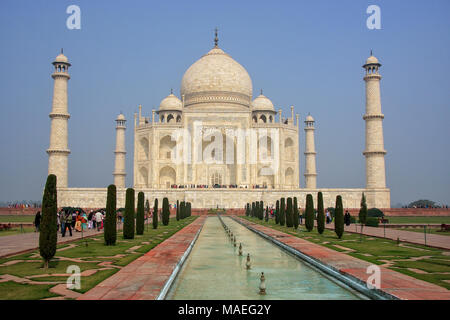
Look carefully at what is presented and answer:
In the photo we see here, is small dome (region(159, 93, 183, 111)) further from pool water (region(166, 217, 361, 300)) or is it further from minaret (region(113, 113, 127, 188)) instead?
pool water (region(166, 217, 361, 300))

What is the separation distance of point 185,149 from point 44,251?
94.2 feet

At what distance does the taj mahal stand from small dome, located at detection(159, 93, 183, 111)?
0.29ft

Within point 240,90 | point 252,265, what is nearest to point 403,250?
point 252,265

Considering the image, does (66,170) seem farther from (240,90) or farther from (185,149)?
(240,90)

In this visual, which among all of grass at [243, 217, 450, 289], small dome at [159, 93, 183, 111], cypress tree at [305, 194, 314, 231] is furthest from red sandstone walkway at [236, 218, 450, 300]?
small dome at [159, 93, 183, 111]

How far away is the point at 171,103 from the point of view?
4050 centimetres

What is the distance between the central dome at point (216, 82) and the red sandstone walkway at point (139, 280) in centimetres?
3150

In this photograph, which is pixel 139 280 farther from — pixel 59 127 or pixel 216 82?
pixel 216 82

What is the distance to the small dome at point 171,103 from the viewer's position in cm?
4031

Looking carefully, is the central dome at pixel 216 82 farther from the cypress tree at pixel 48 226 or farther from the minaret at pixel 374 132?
the cypress tree at pixel 48 226

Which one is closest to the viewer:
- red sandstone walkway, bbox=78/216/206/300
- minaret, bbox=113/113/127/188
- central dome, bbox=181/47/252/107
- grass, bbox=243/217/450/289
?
red sandstone walkway, bbox=78/216/206/300

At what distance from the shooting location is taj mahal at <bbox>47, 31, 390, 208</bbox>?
30.7 meters

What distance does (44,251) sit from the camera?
7.22 meters

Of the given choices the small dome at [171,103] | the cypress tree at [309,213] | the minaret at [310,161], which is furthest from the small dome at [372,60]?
the cypress tree at [309,213]
